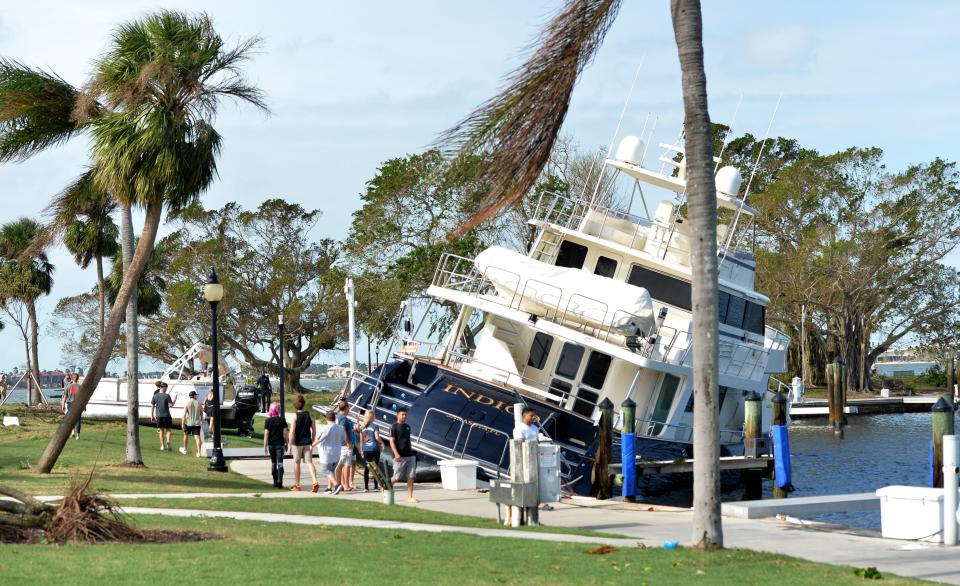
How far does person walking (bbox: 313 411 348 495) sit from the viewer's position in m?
20.9

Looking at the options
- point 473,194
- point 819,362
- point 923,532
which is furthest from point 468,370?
point 819,362

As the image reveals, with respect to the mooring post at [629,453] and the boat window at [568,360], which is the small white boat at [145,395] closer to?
the boat window at [568,360]

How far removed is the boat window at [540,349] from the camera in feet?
87.8

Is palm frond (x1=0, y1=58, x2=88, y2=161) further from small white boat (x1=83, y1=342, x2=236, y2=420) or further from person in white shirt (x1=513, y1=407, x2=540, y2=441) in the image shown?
small white boat (x1=83, y1=342, x2=236, y2=420)

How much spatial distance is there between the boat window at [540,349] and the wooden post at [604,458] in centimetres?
396

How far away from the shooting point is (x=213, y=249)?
66.9m

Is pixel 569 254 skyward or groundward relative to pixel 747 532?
skyward

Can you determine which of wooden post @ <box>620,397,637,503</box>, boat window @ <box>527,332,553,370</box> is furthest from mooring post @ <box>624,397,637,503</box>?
boat window @ <box>527,332,553,370</box>

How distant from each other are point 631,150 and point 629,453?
29.7 feet

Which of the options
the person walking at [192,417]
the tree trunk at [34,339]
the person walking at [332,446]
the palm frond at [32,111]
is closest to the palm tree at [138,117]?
the palm frond at [32,111]

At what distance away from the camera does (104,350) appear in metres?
22.2

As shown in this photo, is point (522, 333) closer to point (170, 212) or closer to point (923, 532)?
point (170, 212)

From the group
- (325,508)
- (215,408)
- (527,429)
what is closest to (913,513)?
(527,429)

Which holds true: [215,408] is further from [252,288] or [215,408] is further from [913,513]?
[252,288]
